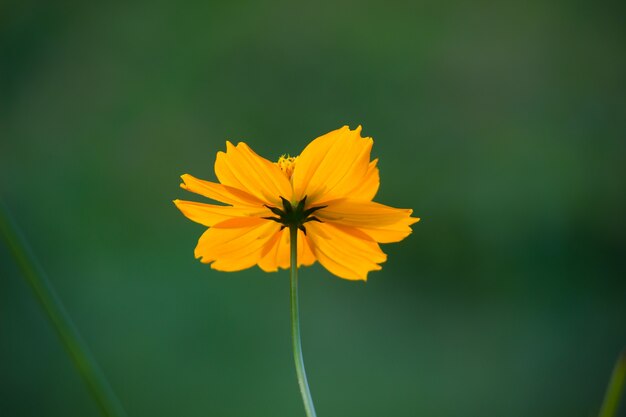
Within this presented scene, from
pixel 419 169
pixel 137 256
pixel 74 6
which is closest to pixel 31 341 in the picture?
pixel 137 256

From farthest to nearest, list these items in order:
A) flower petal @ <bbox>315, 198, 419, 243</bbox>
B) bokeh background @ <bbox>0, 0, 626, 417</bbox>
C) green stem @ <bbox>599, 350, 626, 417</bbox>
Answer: bokeh background @ <bbox>0, 0, 626, 417</bbox> → flower petal @ <bbox>315, 198, 419, 243</bbox> → green stem @ <bbox>599, 350, 626, 417</bbox>

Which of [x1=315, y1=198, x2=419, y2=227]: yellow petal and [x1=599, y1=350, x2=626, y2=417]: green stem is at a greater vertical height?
[x1=315, y1=198, x2=419, y2=227]: yellow petal

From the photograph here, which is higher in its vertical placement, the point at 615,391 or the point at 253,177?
the point at 253,177

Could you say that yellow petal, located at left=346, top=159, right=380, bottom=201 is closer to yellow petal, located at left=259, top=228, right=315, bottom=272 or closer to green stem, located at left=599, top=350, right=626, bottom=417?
yellow petal, located at left=259, top=228, right=315, bottom=272

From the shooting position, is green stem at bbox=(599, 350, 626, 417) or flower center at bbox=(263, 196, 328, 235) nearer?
green stem at bbox=(599, 350, 626, 417)

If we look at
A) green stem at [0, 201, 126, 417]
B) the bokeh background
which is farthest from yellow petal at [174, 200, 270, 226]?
the bokeh background

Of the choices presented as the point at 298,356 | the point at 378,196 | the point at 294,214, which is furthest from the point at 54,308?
the point at 378,196

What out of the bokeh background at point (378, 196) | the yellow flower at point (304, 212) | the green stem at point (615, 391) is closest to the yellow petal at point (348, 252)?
the yellow flower at point (304, 212)

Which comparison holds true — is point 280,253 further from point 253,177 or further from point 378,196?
point 378,196
